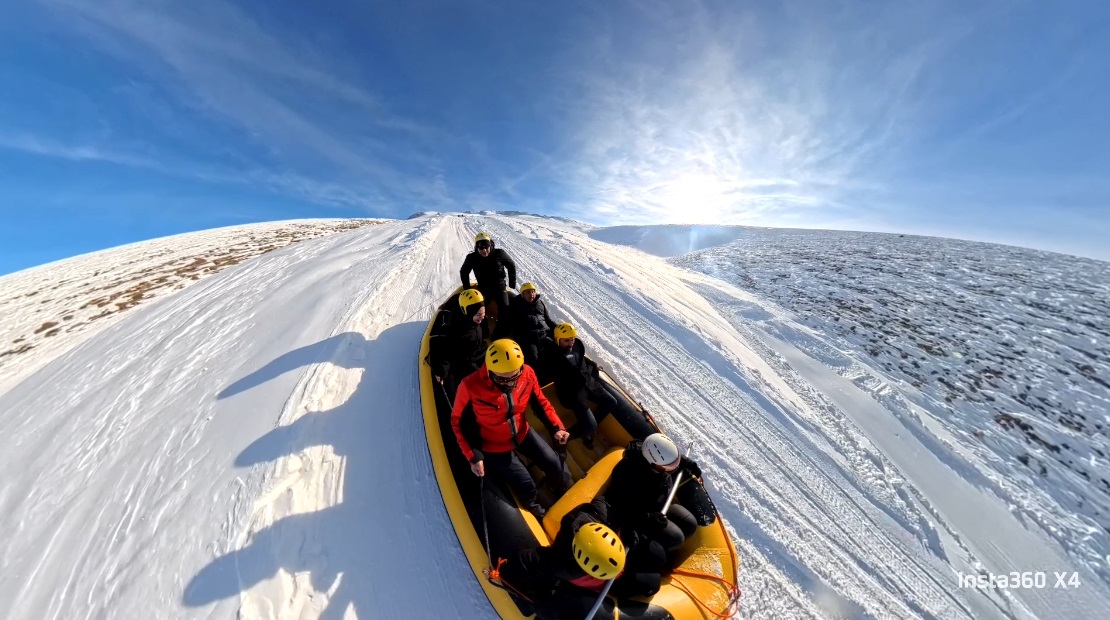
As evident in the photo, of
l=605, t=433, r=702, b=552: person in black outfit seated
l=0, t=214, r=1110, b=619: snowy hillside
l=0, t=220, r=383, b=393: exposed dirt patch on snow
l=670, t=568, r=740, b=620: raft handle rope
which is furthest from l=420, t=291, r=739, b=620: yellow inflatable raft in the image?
l=0, t=220, r=383, b=393: exposed dirt patch on snow

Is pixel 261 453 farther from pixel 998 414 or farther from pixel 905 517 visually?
pixel 998 414

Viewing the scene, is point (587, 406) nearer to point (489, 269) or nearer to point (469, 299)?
point (469, 299)

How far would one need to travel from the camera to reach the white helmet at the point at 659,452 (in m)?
2.69

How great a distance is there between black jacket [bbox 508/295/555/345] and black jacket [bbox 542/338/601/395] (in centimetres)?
52

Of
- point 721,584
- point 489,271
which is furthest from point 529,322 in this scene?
point 721,584

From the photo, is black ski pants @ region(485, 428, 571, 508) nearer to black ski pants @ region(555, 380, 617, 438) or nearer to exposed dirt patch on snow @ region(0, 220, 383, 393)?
black ski pants @ region(555, 380, 617, 438)

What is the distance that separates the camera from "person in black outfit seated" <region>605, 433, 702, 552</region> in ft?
8.89

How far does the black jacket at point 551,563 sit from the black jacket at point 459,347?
2494 millimetres

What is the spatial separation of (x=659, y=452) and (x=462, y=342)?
9.90 feet

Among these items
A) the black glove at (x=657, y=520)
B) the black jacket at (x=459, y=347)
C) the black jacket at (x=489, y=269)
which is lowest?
the black glove at (x=657, y=520)

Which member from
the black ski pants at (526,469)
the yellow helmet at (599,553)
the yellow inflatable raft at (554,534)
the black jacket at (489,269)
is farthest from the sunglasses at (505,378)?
the black jacket at (489,269)

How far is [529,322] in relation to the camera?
17.0 ft

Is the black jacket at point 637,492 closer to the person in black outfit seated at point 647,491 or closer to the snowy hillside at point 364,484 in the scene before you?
the person in black outfit seated at point 647,491

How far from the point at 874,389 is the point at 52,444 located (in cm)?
1216
